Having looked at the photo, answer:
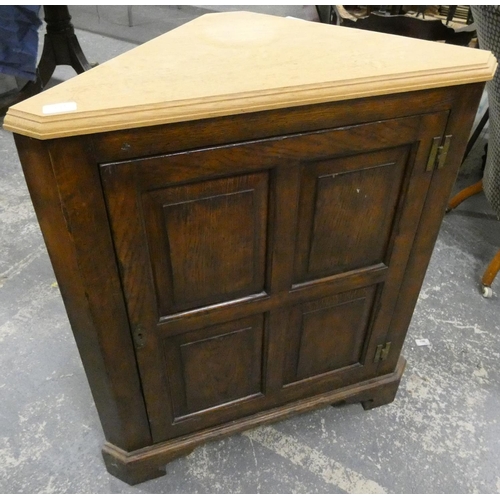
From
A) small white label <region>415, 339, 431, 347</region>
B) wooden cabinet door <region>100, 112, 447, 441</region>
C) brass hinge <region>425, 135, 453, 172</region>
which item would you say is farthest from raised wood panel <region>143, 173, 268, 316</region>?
small white label <region>415, 339, 431, 347</region>

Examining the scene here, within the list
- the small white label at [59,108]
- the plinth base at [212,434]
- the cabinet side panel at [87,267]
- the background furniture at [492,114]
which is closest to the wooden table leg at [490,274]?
the background furniture at [492,114]

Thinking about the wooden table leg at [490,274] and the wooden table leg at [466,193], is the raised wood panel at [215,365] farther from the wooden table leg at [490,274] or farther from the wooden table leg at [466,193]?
the wooden table leg at [466,193]

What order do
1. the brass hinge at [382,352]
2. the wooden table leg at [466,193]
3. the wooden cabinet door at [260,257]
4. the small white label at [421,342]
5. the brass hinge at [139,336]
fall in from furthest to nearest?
1. the wooden table leg at [466,193]
2. the small white label at [421,342]
3. the brass hinge at [382,352]
4. the brass hinge at [139,336]
5. the wooden cabinet door at [260,257]

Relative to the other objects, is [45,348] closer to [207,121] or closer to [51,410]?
[51,410]

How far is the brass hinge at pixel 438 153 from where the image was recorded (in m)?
0.82

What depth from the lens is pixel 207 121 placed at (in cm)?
67

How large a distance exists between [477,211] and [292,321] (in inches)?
54.8

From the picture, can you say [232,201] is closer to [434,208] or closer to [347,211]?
[347,211]

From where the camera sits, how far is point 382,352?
117 cm

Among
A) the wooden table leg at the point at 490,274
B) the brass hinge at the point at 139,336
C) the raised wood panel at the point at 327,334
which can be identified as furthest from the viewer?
the wooden table leg at the point at 490,274

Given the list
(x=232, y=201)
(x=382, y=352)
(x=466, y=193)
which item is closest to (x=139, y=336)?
(x=232, y=201)

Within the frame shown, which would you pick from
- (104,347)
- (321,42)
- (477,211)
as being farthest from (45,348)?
(477,211)

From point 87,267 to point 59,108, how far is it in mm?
250

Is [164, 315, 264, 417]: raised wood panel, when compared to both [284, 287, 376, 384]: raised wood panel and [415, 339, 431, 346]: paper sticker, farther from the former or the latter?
[415, 339, 431, 346]: paper sticker
